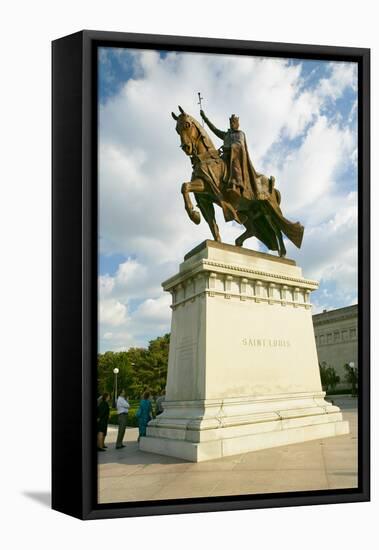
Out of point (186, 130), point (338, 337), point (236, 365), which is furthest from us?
point (338, 337)

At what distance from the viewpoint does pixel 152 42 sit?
43.1 ft

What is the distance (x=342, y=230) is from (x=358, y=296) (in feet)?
3.65

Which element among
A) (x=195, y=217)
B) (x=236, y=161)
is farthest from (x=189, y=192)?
(x=236, y=161)

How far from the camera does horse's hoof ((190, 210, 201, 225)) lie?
14.6m

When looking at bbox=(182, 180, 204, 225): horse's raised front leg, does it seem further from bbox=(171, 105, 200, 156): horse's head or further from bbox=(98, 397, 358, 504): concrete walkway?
bbox=(98, 397, 358, 504): concrete walkway

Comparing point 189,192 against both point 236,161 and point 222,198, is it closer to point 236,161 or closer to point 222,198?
point 222,198

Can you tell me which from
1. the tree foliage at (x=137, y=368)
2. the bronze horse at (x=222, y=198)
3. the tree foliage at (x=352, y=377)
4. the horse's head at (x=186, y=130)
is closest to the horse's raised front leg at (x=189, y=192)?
the bronze horse at (x=222, y=198)

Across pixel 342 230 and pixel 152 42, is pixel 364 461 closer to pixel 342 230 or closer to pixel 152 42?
pixel 342 230

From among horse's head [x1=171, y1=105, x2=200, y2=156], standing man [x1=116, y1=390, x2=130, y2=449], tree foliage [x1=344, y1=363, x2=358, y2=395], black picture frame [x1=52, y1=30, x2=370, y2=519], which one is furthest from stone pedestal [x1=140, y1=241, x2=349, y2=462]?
horse's head [x1=171, y1=105, x2=200, y2=156]

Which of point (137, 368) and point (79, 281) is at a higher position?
point (79, 281)

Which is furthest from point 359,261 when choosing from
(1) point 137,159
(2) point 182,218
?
(1) point 137,159

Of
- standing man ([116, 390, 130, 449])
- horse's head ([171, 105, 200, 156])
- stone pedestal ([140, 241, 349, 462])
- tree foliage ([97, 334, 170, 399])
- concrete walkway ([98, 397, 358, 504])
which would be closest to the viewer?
concrete walkway ([98, 397, 358, 504])

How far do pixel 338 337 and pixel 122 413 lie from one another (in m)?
3.86

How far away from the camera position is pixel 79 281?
41.6 feet
